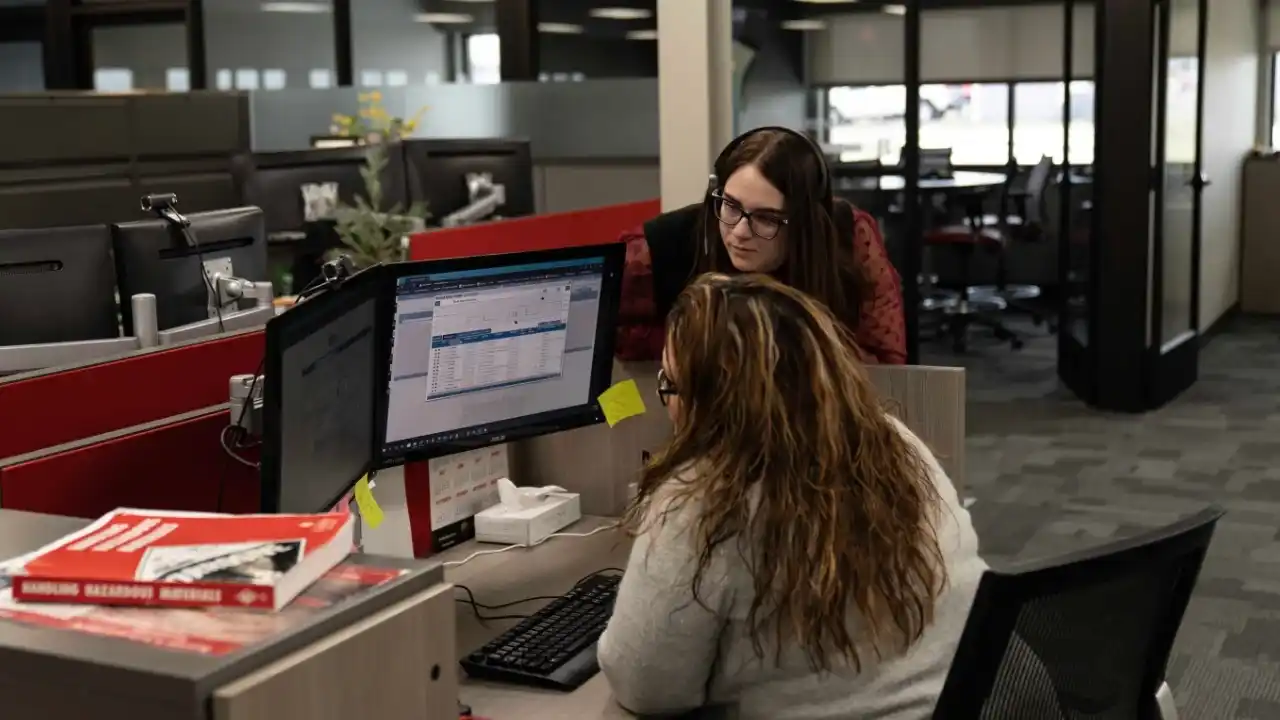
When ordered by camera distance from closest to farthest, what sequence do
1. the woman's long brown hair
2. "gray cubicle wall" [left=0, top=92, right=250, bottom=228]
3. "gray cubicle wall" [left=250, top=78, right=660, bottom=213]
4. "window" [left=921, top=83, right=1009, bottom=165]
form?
the woman's long brown hair
"gray cubicle wall" [left=0, top=92, right=250, bottom=228]
"gray cubicle wall" [left=250, top=78, right=660, bottom=213]
"window" [left=921, top=83, right=1009, bottom=165]

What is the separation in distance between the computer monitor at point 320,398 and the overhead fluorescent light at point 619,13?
5981 mm

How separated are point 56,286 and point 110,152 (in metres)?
2.44

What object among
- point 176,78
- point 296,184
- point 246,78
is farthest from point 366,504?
point 176,78

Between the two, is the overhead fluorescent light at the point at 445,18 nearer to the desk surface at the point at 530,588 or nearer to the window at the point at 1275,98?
the window at the point at 1275,98

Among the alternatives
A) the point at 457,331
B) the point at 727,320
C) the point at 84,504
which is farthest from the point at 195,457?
the point at 727,320

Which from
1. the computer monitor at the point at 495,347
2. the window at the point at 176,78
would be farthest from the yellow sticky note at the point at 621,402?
the window at the point at 176,78

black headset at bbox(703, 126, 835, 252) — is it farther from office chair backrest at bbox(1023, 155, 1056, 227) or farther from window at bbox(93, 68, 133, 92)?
window at bbox(93, 68, 133, 92)

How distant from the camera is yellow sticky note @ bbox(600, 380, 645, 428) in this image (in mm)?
2135

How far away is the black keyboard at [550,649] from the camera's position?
1645 mm

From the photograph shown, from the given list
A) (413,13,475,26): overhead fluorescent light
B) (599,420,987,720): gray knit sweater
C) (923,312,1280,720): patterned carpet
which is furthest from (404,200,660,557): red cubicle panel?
(413,13,475,26): overhead fluorescent light

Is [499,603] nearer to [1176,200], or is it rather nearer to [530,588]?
[530,588]

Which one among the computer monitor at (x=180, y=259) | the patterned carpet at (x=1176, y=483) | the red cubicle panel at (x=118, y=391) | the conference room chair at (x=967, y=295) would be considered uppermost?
the computer monitor at (x=180, y=259)

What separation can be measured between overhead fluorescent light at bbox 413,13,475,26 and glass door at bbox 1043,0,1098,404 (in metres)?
3.30

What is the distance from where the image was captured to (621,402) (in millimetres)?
2150
